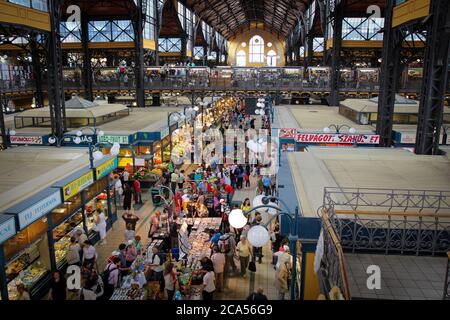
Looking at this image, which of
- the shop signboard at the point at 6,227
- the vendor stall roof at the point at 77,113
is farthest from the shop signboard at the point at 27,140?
the shop signboard at the point at 6,227

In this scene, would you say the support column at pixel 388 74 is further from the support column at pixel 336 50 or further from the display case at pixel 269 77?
the display case at pixel 269 77

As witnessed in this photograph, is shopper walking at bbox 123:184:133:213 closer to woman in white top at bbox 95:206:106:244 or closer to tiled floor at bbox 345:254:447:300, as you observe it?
woman in white top at bbox 95:206:106:244

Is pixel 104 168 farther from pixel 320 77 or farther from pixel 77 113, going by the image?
pixel 320 77

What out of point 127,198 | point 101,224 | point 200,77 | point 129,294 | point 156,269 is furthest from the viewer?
point 200,77

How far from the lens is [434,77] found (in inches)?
543

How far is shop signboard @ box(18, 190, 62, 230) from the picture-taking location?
9.36 meters

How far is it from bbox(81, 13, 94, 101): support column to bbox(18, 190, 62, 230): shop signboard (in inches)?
1023

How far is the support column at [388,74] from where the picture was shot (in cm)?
1712

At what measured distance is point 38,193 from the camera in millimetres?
10625

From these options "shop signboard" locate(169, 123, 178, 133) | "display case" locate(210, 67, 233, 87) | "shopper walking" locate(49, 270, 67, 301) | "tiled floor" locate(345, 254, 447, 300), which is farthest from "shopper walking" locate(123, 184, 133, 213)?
"display case" locate(210, 67, 233, 87)

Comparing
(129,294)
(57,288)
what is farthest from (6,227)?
(129,294)

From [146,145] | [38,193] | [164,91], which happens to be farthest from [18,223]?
[164,91]

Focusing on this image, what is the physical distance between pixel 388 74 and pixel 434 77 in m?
3.73
